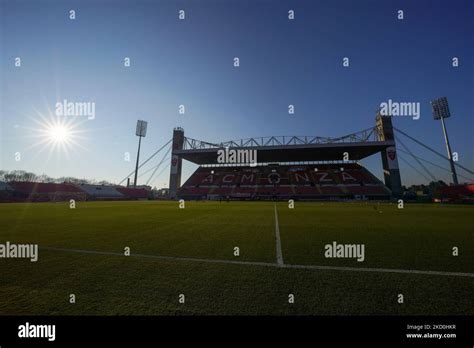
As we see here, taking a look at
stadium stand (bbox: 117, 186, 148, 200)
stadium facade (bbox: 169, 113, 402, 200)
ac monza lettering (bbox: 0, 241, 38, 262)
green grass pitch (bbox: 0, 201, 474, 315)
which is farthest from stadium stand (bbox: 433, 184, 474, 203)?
stadium stand (bbox: 117, 186, 148, 200)

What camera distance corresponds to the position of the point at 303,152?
59.1 metres

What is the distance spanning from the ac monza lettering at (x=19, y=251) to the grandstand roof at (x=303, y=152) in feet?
175

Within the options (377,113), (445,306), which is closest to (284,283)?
(445,306)

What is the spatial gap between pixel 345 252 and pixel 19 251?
978 centimetres

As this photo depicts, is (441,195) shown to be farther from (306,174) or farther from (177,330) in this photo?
(177,330)

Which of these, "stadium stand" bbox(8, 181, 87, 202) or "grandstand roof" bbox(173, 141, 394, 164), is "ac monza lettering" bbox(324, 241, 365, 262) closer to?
"grandstand roof" bbox(173, 141, 394, 164)

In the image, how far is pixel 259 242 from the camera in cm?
788

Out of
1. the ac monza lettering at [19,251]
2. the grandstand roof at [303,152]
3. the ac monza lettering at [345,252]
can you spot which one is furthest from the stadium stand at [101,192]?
the ac monza lettering at [345,252]

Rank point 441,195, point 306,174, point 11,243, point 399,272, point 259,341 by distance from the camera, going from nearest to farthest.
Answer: point 259,341 → point 399,272 → point 11,243 → point 441,195 → point 306,174

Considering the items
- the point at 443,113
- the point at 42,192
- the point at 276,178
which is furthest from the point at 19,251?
the point at 443,113

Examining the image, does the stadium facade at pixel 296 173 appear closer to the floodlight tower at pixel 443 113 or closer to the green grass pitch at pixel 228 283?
the floodlight tower at pixel 443 113

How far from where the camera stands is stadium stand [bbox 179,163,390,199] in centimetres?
5562

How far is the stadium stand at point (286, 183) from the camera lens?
55.6 meters

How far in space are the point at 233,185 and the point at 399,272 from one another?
195 feet
